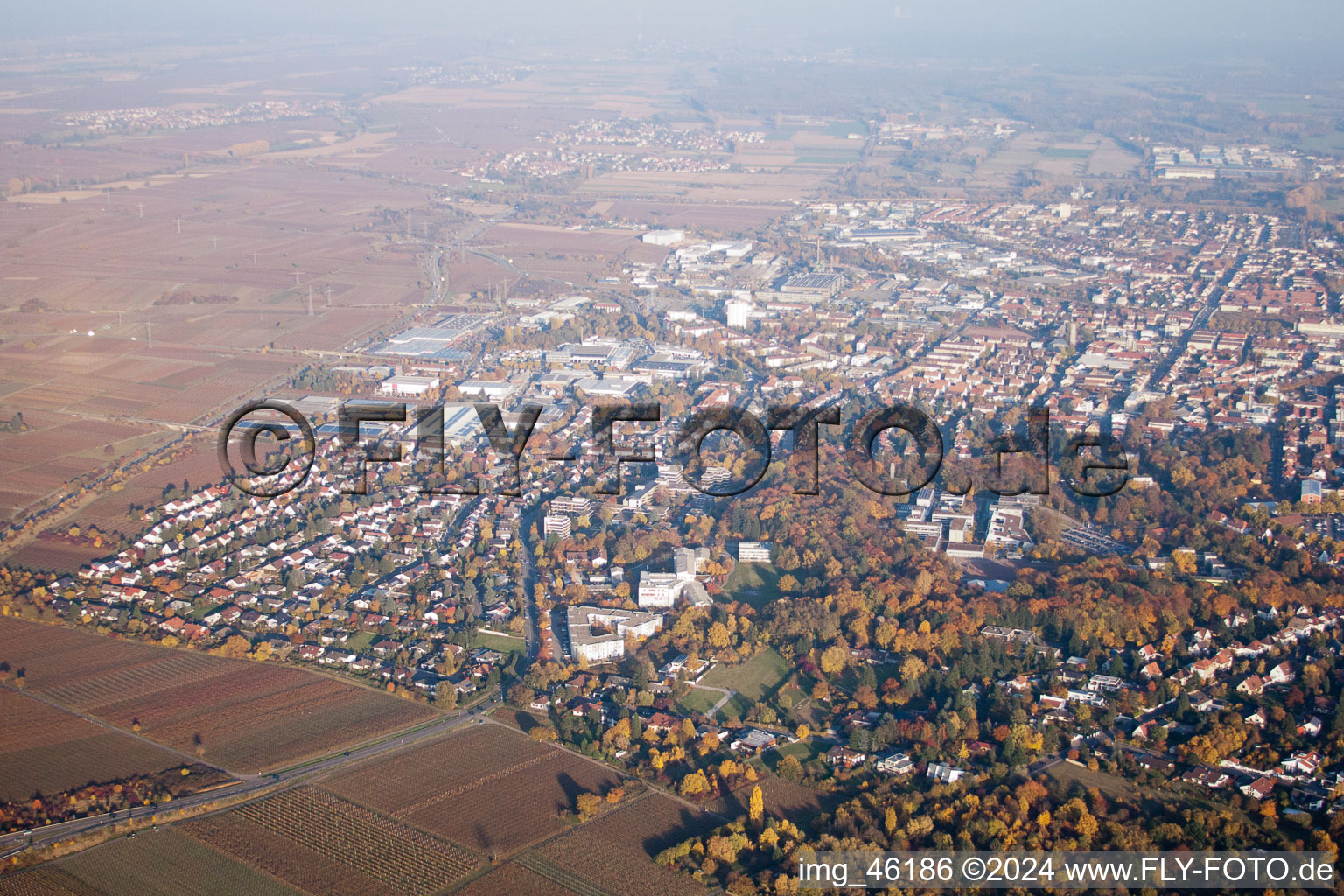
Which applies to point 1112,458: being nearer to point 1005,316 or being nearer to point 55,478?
point 1005,316

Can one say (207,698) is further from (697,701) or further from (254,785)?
(697,701)

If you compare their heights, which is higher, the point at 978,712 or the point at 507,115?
the point at 507,115

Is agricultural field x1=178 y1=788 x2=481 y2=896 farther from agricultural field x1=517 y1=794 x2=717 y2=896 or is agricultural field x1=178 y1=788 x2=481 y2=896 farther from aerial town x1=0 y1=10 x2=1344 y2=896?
agricultural field x1=517 y1=794 x2=717 y2=896

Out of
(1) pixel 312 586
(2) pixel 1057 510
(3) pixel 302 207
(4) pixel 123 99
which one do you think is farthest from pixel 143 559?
(4) pixel 123 99

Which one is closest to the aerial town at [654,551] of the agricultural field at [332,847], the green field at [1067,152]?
A: the agricultural field at [332,847]

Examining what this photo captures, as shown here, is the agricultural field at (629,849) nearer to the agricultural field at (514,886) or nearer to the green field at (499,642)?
the agricultural field at (514,886)
